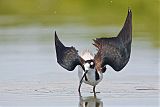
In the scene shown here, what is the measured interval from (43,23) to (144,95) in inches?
236

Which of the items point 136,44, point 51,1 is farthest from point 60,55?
point 51,1

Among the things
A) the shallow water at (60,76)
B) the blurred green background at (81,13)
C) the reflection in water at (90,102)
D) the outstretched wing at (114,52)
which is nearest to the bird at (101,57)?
the outstretched wing at (114,52)

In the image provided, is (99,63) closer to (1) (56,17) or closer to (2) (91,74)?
(2) (91,74)

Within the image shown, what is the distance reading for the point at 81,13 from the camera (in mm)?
16375

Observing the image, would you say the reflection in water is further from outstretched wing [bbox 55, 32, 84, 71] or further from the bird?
outstretched wing [bbox 55, 32, 84, 71]

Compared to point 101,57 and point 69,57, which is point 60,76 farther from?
point 101,57

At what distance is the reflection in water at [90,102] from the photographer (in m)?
8.85

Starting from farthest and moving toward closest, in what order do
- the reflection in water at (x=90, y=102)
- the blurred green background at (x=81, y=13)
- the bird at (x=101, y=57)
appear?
the blurred green background at (x=81, y=13)
the bird at (x=101, y=57)
the reflection in water at (x=90, y=102)

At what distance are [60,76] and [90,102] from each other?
56.6 inches

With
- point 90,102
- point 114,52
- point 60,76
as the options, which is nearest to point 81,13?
point 60,76

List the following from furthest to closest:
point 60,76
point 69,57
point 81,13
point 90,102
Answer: point 81,13 → point 60,76 → point 69,57 → point 90,102

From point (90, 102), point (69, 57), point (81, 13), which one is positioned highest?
point (81, 13)

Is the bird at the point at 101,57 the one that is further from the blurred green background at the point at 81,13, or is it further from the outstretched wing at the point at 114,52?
the blurred green background at the point at 81,13

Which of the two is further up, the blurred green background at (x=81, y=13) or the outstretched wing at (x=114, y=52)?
the blurred green background at (x=81, y=13)
